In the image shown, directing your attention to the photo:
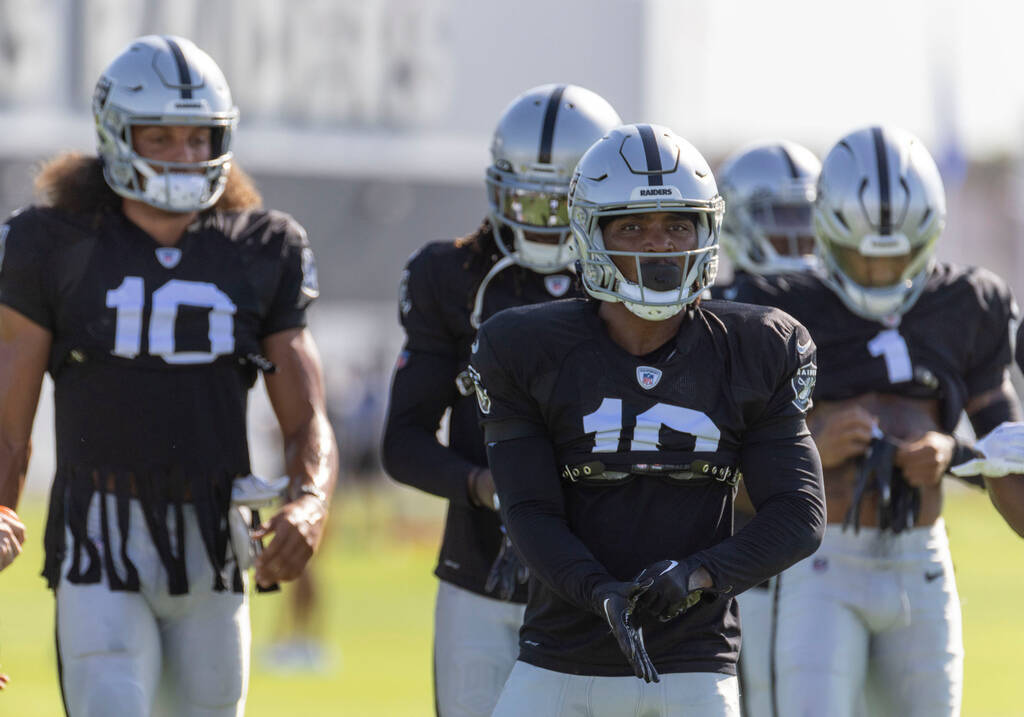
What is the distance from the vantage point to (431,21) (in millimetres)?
30672

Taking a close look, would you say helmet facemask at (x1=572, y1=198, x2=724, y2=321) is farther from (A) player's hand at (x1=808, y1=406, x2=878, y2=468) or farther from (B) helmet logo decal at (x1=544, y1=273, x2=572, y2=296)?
(A) player's hand at (x1=808, y1=406, x2=878, y2=468)

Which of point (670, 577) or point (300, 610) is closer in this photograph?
point (670, 577)

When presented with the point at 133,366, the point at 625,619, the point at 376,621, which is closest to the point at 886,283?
the point at 625,619

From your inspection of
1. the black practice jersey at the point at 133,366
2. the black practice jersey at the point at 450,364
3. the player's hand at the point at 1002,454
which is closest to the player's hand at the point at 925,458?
the player's hand at the point at 1002,454

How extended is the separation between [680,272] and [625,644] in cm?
90

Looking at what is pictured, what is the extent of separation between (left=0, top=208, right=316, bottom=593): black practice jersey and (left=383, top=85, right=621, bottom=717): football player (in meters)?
0.50

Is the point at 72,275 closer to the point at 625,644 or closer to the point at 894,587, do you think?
the point at 625,644

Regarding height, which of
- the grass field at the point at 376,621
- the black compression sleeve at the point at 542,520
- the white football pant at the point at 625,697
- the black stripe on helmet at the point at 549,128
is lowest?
the grass field at the point at 376,621

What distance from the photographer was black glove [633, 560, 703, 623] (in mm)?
3838

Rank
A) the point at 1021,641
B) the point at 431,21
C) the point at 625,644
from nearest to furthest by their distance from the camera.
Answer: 1. the point at 625,644
2. the point at 1021,641
3. the point at 431,21

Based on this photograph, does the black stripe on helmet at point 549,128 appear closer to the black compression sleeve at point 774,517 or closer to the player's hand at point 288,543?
the player's hand at point 288,543

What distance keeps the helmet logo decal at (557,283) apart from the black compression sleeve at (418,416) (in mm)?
363

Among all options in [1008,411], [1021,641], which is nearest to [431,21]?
[1021,641]

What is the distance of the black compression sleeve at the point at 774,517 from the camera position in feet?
13.0
